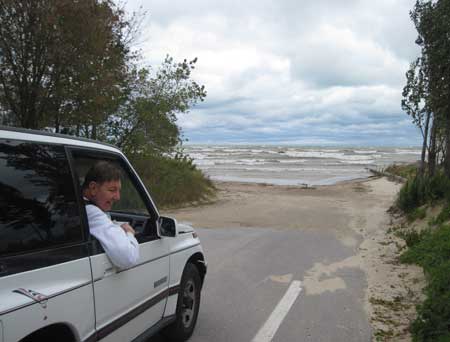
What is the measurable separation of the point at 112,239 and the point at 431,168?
42.8ft

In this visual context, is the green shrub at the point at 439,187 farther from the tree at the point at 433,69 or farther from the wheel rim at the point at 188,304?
the wheel rim at the point at 188,304

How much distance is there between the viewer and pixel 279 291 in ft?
21.6

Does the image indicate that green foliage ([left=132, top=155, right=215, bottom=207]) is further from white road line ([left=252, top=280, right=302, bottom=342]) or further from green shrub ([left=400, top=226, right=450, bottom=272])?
white road line ([left=252, top=280, right=302, bottom=342])

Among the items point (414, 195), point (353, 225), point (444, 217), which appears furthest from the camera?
point (353, 225)

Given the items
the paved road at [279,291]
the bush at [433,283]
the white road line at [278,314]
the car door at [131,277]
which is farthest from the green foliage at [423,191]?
the car door at [131,277]

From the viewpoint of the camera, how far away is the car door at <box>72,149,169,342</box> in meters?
3.11

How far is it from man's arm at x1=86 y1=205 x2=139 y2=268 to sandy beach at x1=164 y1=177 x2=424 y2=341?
122 inches

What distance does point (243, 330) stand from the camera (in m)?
5.09

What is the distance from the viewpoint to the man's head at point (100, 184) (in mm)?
3398

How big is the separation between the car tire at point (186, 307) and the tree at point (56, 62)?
855cm

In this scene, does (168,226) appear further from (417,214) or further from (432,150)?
(432,150)

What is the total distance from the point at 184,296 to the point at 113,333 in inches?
57.2

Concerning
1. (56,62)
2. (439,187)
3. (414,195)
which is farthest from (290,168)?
(56,62)

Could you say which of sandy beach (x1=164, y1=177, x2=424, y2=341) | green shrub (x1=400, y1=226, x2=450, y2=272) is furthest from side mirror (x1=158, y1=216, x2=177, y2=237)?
green shrub (x1=400, y1=226, x2=450, y2=272)
